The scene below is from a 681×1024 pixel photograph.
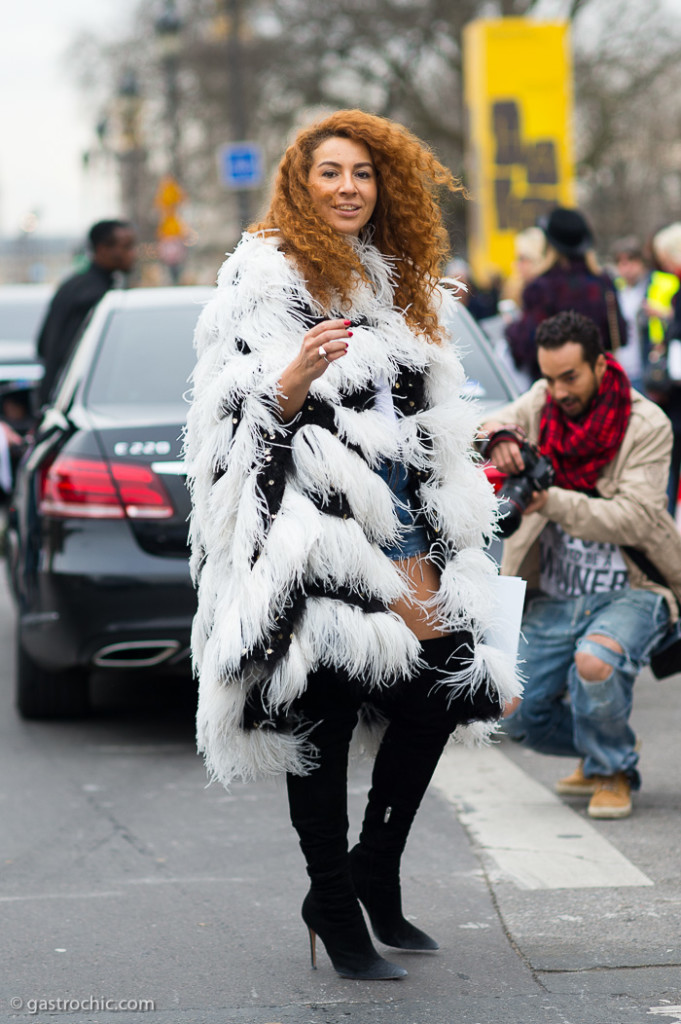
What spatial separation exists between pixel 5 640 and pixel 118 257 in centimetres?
226

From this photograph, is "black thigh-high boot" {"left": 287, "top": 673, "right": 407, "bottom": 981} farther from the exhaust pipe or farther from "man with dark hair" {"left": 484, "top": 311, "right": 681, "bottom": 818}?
the exhaust pipe

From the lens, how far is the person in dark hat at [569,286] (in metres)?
7.07

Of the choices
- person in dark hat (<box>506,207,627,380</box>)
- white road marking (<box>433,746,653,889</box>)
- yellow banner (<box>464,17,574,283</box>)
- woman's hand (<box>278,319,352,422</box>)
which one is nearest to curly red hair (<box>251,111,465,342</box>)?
woman's hand (<box>278,319,352,422</box>)

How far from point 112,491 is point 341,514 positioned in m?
2.35

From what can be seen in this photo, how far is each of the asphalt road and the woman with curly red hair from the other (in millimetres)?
219

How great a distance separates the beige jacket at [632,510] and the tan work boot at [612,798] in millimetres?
539

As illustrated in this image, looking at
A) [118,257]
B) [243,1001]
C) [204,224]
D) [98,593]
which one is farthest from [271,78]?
[243,1001]

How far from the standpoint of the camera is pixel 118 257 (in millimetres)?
8656

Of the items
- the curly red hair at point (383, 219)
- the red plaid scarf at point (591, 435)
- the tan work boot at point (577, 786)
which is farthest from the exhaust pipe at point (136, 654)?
the curly red hair at point (383, 219)

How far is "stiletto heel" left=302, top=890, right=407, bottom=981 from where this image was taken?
328 centimetres

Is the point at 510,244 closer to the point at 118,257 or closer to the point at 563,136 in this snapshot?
the point at 563,136

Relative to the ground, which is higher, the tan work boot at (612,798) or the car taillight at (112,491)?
→ the car taillight at (112,491)

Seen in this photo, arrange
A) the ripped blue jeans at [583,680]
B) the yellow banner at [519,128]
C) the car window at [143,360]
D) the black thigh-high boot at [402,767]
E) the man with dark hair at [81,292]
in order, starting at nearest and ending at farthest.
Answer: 1. the black thigh-high boot at [402,767]
2. the ripped blue jeans at [583,680]
3. the car window at [143,360]
4. the man with dark hair at [81,292]
5. the yellow banner at [519,128]

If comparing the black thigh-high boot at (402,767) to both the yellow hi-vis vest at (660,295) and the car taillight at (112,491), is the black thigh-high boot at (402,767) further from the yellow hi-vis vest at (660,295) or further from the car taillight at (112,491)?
the yellow hi-vis vest at (660,295)
